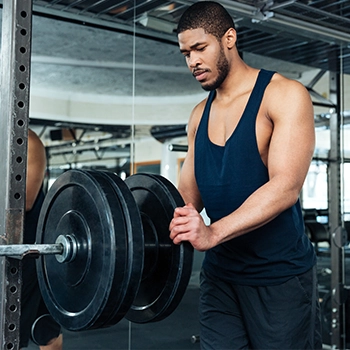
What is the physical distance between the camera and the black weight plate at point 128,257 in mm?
1423

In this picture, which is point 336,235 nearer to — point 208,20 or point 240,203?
point 240,203

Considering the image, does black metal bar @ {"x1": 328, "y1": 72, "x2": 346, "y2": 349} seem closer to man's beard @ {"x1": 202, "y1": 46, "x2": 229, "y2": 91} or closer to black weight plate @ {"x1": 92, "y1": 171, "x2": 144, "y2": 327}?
man's beard @ {"x1": 202, "y1": 46, "x2": 229, "y2": 91}

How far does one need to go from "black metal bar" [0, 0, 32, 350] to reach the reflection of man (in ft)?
3.57

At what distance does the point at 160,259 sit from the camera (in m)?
1.71

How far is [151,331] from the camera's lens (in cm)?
300

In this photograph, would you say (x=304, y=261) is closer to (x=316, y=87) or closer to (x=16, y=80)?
(x=16, y=80)

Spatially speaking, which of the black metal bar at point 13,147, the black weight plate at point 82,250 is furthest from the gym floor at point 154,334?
the black metal bar at point 13,147

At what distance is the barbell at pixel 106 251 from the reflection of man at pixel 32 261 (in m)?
0.89

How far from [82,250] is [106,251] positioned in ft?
0.35

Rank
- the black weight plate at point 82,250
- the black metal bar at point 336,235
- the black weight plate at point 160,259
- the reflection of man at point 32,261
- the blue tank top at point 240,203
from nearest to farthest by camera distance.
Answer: the black weight plate at point 82,250 → the black weight plate at point 160,259 → the blue tank top at point 240,203 → the reflection of man at point 32,261 → the black metal bar at point 336,235

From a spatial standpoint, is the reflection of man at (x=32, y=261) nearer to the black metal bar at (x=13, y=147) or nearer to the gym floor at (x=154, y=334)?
the gym floor at (x=154, y=334)

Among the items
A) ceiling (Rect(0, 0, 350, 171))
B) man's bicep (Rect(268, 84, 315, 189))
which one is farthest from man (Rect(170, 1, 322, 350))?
ceiling (Rect(0, 0, 350, 171))

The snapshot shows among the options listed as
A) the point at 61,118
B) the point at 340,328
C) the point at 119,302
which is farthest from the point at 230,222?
the point at 340,328

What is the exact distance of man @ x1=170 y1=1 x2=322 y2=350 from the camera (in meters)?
1.67
